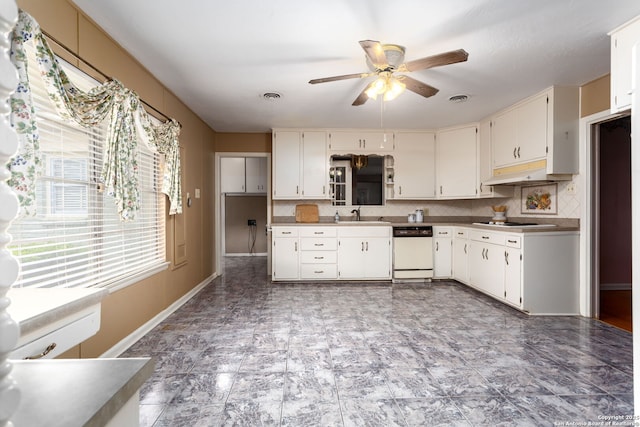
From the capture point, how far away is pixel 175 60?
281cm

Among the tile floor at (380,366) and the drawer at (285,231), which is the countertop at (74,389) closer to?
the tile floor at (380,366)

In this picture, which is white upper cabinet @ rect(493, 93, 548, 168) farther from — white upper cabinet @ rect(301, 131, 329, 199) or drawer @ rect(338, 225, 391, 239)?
white upper cabinet @ rect(301, 131, 329, 199)

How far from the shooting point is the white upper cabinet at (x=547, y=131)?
11.3ft

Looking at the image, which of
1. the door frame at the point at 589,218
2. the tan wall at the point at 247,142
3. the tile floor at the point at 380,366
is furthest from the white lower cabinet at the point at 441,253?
the tan wall at the point at 247,142

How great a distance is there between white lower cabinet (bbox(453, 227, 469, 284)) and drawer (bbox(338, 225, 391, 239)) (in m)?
1.00

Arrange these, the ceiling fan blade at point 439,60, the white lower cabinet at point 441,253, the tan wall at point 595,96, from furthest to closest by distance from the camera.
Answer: the white lower cabinet at point 441,253
the tan wall at point 595,96
the ceiling fan blade at point 439,60

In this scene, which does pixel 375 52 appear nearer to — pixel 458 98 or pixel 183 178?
pixel 458 98

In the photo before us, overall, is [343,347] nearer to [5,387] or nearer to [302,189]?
[5,387]

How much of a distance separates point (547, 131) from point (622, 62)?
1.16 m

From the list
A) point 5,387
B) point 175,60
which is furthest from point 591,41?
point 5,387

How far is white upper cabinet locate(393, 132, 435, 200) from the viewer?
17.2 feet

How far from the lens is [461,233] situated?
479cm

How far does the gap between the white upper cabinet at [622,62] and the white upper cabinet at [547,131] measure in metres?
0.98

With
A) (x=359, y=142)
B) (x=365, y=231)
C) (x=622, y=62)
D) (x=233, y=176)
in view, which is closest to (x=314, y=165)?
(x=359, y=142)
